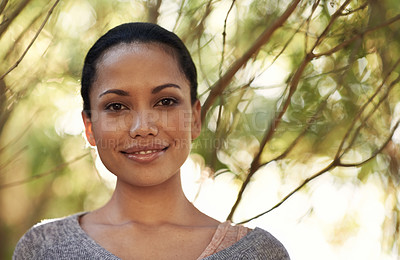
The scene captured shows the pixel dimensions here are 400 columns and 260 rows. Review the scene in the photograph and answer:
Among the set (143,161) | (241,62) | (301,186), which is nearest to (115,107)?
(143,161)

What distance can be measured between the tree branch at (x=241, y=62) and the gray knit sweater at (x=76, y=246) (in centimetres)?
48

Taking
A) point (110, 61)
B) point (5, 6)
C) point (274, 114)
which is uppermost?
point (5, 6)

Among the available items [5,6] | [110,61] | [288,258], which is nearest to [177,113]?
[110,61]

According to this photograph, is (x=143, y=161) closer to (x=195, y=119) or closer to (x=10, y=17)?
(x=195, y=119)

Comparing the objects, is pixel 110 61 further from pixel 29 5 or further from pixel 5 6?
pixel 29 5

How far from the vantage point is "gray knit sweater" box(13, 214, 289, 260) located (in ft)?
4.65

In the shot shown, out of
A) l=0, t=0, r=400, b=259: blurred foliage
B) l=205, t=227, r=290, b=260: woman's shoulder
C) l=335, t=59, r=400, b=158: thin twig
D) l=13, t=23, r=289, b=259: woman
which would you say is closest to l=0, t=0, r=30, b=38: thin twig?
l=0, t=0, r=400, b=259: blurred foliage

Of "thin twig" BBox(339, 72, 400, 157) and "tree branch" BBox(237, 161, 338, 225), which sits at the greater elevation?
"thin twig" BBox(339, 72, 400, 157)

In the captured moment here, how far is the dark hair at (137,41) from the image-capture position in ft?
4.67

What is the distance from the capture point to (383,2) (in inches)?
68.6

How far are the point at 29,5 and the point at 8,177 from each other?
544 millimetres

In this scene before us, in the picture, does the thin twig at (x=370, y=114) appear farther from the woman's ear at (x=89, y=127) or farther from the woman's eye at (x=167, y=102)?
the woman's ear at (x=89, y=127)

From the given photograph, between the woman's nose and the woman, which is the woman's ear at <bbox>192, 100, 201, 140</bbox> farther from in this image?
the woman's nose

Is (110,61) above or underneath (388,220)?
above
